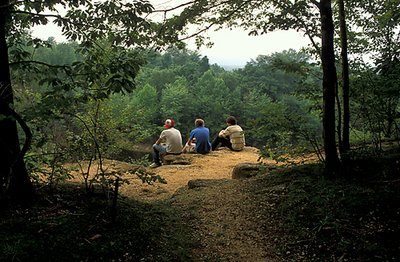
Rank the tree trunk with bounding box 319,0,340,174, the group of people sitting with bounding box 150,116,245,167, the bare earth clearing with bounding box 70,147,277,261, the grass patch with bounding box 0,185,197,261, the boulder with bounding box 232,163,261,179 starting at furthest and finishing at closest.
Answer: the group of people sitting with bounding box 150,116,245,167 → the boulder with bounding box 232,163,261,179 → the tree trunk with bounding box 319,0,340,174 → the bare earth clearing with bounding box 70,147,277,261 → the grass patch with bounding box 0,185,197,261

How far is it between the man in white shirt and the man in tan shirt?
83.4 inches

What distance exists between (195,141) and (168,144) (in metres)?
1.38

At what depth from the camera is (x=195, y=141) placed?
11.7 meters

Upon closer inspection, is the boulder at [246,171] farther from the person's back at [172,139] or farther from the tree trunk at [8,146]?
the tree trunk at [8,146]

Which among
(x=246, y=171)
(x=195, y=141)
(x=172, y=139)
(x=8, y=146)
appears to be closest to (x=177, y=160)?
(x=172, y=139)

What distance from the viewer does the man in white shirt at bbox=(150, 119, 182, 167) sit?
10.5 m

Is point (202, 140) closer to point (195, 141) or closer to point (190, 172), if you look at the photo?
point (195, 141)

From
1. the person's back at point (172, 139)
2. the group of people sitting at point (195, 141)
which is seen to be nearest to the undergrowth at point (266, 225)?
the group of people sitting at point (195, 141)

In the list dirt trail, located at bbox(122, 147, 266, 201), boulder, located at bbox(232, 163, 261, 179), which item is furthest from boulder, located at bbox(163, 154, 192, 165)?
boulder, located at bbox(232, 163, 261, 179)

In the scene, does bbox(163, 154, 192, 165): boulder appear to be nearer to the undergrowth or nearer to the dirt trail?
the dirt trail

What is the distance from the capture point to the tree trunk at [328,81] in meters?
4.73

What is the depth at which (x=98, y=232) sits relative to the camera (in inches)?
129

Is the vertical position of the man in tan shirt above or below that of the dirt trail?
above

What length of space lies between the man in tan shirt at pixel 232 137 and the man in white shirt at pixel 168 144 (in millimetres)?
2118
